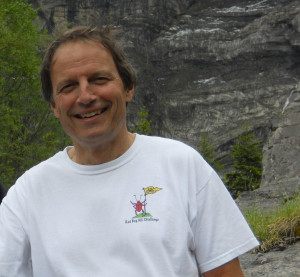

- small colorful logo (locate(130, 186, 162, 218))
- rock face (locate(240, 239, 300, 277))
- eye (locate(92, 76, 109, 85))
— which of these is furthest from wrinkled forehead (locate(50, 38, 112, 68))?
rock face (locate(240, 239, 300, 277))

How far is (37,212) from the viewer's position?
6.57 feet

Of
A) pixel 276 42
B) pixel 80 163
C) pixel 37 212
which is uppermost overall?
pixel 276 42

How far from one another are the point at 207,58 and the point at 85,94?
85.5 m

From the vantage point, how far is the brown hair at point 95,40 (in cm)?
210

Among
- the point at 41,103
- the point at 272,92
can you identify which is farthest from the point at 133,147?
the point at 272,92

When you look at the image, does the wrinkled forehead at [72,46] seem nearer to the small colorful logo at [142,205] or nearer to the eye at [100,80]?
the eye at [100,80]

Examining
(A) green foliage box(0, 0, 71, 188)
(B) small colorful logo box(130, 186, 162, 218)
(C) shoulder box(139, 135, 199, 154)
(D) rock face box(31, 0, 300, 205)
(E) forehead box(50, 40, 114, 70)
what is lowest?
(B) small colorful logo box(130, 186, 162, 218)

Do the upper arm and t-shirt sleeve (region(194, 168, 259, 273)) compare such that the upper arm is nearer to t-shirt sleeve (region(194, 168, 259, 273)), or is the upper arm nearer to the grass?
t-shirt sleeve (region(194, 168, 259, 273))

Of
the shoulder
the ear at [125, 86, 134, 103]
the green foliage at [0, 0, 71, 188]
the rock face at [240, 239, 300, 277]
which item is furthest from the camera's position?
the green foliage at [0, 0, 71, 188]

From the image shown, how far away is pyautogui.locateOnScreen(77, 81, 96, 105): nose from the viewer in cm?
203

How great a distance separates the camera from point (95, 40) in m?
2.10

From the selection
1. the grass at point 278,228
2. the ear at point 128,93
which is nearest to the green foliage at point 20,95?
the grass at point 278,228

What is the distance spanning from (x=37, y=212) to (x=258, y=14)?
287 feet

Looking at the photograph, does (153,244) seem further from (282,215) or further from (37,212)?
(282,215)
